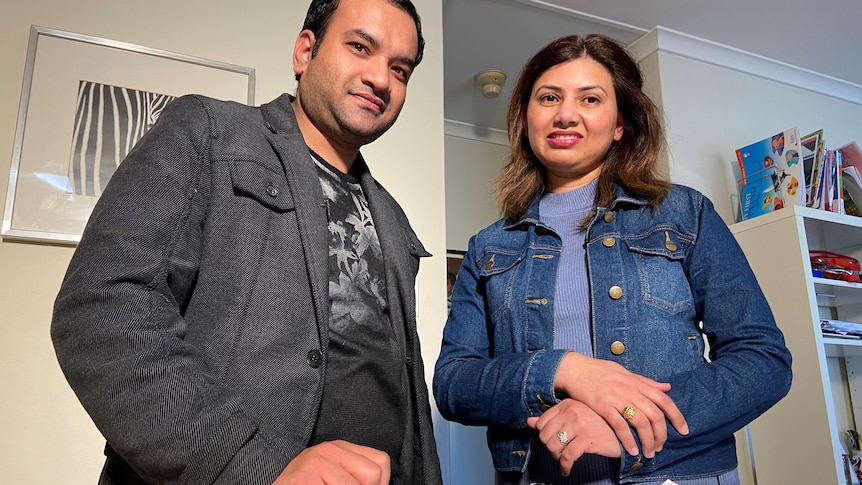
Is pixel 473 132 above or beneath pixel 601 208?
above

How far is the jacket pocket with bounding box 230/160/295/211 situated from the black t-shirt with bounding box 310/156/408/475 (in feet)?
0.29

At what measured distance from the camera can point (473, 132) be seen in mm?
3695

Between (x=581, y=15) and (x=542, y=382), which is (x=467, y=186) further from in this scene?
(x=542, y=382)

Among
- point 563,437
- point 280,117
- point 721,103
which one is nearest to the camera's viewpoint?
point 563,437

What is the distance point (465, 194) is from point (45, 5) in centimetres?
229

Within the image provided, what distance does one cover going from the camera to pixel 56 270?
5.13ft

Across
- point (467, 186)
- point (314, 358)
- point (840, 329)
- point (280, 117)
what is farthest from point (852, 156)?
point (314, 358)

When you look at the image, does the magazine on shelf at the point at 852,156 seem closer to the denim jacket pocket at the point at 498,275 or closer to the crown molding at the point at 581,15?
the crown molding at the point at 581,15

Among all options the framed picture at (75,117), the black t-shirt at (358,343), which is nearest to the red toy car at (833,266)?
the black t-shirt at (358,343)

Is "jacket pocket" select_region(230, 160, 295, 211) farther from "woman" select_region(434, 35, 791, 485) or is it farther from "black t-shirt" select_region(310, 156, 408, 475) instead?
"woman" select_region(434, 35, 791, 485)

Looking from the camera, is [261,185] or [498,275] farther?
[498,275]

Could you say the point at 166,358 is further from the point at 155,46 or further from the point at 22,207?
the point at 155,46

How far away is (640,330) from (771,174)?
1.99 meters

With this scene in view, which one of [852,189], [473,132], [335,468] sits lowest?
[335,468]
